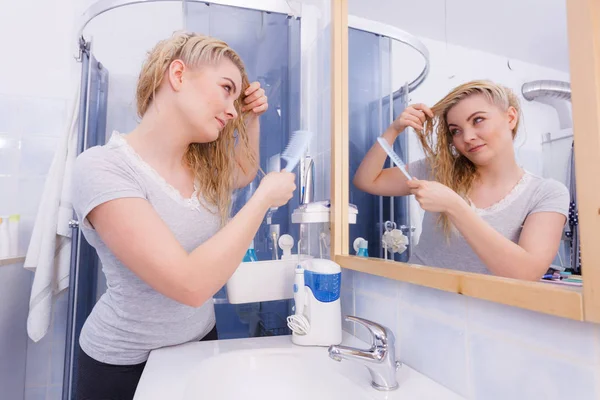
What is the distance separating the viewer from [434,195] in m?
0.72

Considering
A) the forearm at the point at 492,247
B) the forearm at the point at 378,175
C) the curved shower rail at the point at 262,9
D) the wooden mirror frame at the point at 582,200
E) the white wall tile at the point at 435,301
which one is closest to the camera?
the wooden mirror frame at the point at 582,200

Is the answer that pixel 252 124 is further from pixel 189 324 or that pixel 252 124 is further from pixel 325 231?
Result: pixel 189 324

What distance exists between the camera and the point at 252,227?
2.71 ft

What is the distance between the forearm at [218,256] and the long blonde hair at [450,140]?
374 mm

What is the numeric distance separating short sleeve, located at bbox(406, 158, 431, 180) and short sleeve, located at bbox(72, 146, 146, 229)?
21.5 inches

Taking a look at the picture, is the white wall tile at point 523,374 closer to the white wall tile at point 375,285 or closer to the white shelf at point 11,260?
the white wall tile at point 375,285

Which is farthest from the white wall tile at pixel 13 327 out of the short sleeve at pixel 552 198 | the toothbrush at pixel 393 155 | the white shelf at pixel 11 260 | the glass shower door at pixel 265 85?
the short sleeve at pixel 552 198

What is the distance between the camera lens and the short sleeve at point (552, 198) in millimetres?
482

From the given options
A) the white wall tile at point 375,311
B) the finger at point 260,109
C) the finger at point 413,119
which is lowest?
the white wall tile at point 375,311

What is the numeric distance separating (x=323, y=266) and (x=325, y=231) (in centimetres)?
22

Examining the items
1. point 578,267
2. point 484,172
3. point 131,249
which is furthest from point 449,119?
point 131,249

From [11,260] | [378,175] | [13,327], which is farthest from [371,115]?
[13,327]

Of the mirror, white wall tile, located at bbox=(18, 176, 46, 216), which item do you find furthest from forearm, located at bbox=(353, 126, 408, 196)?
white wall tile, located at bbox=(18, 176, 46, 216)

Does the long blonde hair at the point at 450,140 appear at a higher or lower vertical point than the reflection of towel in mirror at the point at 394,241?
higher
